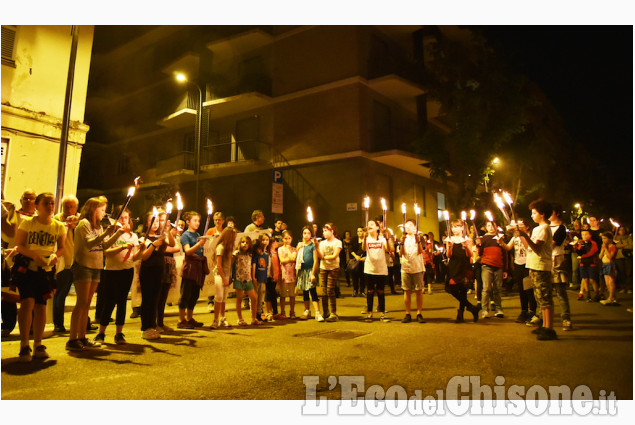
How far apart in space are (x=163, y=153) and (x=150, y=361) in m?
22.7

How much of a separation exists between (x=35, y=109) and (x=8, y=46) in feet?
4.93

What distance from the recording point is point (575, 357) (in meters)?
5.21

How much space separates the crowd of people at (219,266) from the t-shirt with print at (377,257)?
0.06 ft

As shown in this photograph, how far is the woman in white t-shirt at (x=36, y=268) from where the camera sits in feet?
16.4

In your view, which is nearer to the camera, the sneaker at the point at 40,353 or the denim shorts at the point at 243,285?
the sneaker at the point at 40,353

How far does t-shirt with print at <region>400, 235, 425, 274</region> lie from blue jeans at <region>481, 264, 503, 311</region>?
128 cm

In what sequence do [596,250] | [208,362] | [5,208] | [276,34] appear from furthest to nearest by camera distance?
[276,34], [596,250], [5,208], [208,362]

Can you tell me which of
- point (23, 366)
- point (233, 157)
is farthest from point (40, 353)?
point (233, 157)

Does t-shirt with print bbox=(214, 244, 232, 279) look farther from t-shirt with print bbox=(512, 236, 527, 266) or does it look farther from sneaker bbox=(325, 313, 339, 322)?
t-shirt with print bbox=(512, 236, 527, 266)

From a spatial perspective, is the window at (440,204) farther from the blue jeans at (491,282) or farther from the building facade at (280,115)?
the blue jeans at (491,282)

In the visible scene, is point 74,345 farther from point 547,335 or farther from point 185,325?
point 547,335

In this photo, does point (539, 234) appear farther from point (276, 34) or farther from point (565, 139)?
point (565, 139)

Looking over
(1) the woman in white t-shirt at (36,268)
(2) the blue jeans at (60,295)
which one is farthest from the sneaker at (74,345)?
(2) the blue jeans at (60,295)

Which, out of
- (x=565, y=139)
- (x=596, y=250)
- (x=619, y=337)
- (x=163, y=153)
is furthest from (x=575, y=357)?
(x=565, y=139)
